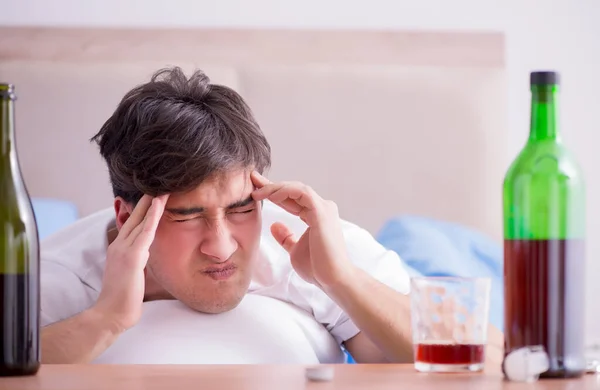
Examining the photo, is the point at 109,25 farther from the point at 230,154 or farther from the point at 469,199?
the point at 230,154

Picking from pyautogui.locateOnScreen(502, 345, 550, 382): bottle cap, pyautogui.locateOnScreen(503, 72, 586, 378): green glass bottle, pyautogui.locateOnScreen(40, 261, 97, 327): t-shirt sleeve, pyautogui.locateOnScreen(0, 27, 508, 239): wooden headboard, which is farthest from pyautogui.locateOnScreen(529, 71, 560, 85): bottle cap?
pyautogui.locateOnScreen(0, 27, 508, 239): wooden headboard

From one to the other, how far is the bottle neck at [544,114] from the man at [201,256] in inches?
19.7

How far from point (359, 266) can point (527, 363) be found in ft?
3.00

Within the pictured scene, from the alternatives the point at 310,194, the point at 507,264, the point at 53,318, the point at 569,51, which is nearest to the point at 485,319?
the point at 507,264

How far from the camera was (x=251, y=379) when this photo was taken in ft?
2.97

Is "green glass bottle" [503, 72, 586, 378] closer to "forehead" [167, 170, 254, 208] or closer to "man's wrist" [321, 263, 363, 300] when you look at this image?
"man's wrist" [321, 263, 363, 300]

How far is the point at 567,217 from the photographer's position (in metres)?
0.90

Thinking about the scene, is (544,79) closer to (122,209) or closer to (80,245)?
(122,209)

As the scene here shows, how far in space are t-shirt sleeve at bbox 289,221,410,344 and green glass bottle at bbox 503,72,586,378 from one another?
813mm

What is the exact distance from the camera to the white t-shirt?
57.2 inches

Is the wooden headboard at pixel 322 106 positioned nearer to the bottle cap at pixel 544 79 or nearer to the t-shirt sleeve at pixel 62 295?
the t-shirt sleeve at pixel 62 295

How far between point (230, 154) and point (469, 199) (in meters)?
1.57

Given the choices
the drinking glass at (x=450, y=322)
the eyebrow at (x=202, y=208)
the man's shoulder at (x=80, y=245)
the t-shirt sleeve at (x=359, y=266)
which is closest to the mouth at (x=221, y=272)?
the eyebrow at (x=202, y=208)

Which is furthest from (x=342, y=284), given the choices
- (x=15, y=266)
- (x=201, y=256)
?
(x=15, y=266)
